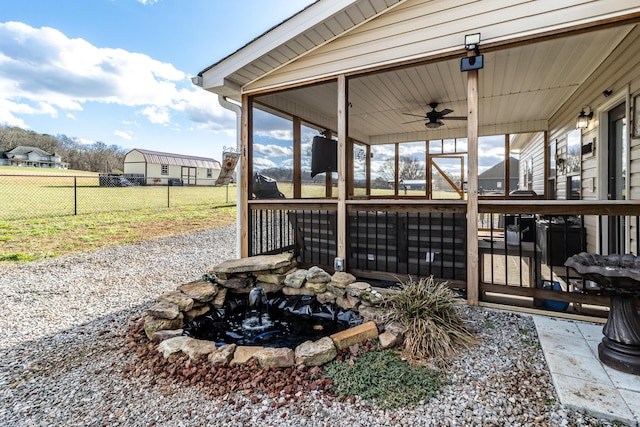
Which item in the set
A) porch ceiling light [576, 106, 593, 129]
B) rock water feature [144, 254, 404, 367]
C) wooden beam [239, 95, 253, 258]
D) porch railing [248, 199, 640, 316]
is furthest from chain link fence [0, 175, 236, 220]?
porch ceiling light [576, 106, 593, 129]

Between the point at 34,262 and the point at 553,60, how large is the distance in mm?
8229

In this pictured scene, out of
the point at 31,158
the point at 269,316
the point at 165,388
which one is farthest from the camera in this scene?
the point at 31,158

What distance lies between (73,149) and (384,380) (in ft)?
106

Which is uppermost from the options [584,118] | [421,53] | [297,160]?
[421,53]

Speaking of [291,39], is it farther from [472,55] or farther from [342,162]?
[472,55]

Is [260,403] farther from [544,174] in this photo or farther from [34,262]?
[544,174]

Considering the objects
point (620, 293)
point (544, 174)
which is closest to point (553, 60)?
point (620, 293)

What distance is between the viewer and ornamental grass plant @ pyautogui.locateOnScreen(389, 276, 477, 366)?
7.79 ft

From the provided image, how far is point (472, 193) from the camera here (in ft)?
10.5

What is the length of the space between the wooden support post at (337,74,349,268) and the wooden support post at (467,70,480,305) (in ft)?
4.36

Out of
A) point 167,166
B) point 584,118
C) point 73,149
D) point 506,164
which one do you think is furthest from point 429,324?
point 73,149

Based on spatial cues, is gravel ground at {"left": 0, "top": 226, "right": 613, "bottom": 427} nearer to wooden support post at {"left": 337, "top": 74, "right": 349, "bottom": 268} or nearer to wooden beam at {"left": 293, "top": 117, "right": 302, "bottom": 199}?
wooden support post at {"left": 337, "top": 74, "right": 349, "bottom": 268}

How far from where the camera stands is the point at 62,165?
26578mm

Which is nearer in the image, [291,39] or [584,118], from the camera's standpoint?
[291,39]
